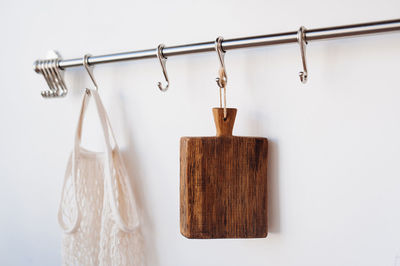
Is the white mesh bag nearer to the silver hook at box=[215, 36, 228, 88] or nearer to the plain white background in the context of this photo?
the plain white background

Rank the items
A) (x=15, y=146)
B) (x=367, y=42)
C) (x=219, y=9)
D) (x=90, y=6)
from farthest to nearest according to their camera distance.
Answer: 1. (x=15, y=146)
2. (x=90, y=6)
3. (x=219, y=9)
4. (x=367, y=42)

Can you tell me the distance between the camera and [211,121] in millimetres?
698

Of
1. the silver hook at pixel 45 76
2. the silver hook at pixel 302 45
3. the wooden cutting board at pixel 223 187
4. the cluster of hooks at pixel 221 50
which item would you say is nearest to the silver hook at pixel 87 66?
the cluster of hooks at pixel 221 50

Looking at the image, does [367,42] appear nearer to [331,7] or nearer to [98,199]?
[331,7]

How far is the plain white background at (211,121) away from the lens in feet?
1.90

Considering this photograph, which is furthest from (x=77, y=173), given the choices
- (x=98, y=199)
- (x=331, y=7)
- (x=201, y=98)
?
(x=331, y=7)

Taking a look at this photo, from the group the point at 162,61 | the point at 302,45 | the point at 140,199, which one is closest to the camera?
the point at 302,45

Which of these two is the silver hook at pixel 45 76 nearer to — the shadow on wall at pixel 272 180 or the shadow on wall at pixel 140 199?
the shadow on wall at pixel 140 199

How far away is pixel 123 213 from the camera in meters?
0.75

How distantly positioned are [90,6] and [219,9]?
285mm

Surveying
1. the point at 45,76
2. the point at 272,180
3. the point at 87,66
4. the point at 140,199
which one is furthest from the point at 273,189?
the point at 45,76

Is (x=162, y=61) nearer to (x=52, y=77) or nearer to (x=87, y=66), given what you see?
(x=87, y=66)

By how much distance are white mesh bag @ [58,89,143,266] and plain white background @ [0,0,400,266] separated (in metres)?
0.04

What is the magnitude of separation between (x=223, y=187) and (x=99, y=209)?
0.27m
